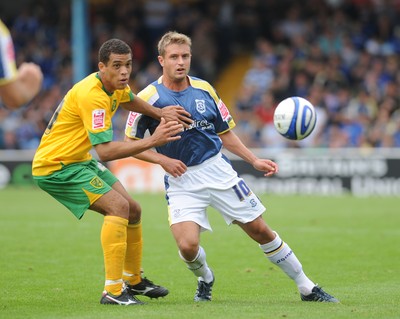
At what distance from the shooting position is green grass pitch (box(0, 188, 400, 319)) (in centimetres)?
735

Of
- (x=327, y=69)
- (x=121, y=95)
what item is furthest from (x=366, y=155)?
(x=121, y=95)

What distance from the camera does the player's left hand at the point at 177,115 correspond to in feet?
24.8

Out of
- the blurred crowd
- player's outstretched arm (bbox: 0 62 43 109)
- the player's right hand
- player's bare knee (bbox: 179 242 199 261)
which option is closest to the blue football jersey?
the player's right hand


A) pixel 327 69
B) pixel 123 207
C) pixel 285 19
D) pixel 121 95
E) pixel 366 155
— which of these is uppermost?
pixel 285 19

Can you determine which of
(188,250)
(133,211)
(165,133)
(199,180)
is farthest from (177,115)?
(188,250)

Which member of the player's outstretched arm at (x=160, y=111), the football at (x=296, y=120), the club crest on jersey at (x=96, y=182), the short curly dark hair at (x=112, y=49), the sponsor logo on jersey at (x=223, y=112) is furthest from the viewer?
the football at (x=296, y=120)

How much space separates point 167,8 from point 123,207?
75.8 feet

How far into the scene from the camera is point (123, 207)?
7.63m


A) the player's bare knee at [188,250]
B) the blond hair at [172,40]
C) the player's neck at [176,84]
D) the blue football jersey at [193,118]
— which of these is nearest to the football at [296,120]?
the blue football jersey at [193,118]

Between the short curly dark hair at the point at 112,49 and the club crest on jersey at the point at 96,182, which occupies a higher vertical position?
the short curly dark hair at the point at 112,49

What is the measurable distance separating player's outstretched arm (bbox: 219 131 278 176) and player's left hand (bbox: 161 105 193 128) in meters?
0.55

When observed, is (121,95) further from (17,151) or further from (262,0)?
(262,0)

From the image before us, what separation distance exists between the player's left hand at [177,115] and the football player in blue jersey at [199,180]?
100 millimetres

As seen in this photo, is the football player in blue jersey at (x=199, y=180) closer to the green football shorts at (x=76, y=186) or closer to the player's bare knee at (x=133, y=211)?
the player's bare knee at (x=133, y=211)
